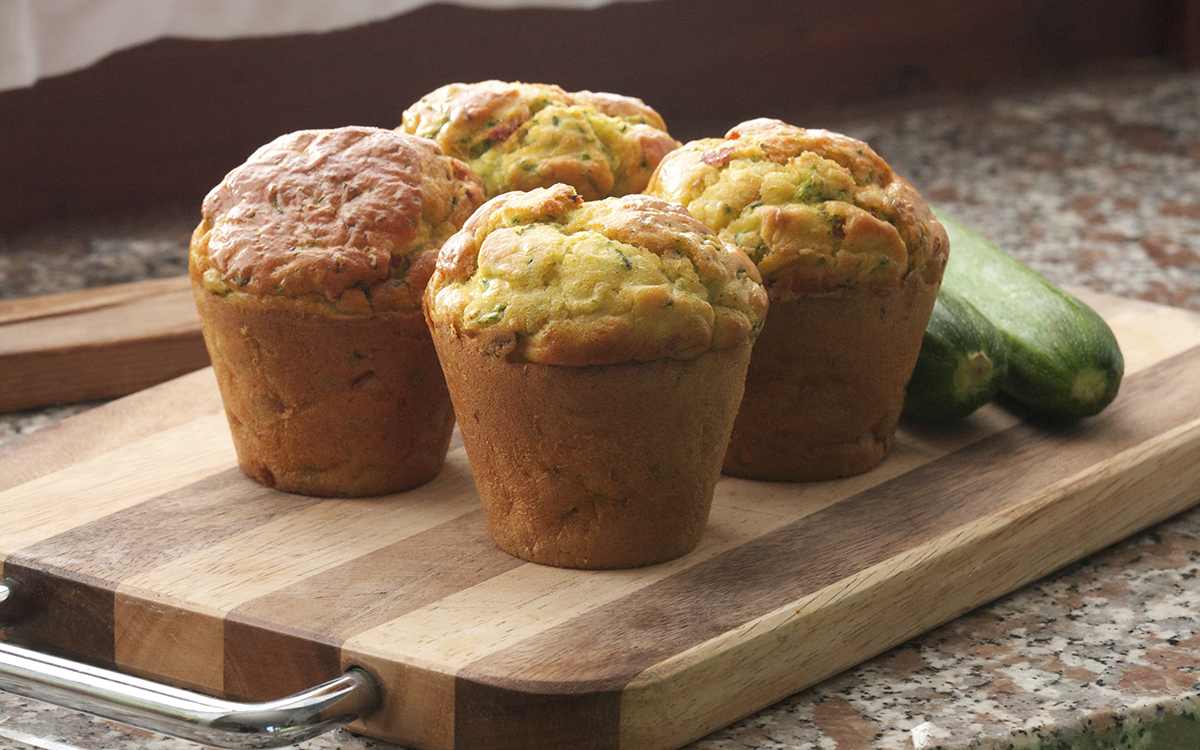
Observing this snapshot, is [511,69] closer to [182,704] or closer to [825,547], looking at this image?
[825,547]

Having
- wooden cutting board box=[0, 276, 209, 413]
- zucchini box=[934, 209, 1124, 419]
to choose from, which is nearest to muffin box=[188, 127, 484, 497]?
wooden cutting board box=[0, 276, 209, 413]

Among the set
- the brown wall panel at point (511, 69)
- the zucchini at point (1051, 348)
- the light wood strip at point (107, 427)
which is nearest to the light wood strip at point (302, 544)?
the light wood strip at point (107, 427)

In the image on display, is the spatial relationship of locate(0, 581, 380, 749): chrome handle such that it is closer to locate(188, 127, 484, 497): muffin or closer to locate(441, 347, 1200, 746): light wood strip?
locate(441, 347, 1200, 746): light wood strip

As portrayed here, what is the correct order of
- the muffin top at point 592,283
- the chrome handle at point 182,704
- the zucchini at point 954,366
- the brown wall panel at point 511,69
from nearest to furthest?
the chrome handle at point 182,704, the muffin top at point 592,283, the zucchini at point 954,366, the brown wall panel at point 511,69

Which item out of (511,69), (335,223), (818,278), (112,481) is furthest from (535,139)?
(511,69)

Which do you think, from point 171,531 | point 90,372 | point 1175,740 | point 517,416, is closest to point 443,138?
point 517,416

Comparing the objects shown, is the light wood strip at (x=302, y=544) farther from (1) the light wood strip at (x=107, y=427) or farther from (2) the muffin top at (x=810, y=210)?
(2) the muffin top at (x=810, y=210)
